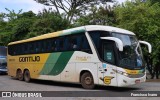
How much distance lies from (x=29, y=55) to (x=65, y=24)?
46.8 feet

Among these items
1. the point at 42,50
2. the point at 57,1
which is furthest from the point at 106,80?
the point at 57,1

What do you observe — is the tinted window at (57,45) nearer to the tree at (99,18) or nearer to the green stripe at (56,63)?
the green stripe at (56,63)

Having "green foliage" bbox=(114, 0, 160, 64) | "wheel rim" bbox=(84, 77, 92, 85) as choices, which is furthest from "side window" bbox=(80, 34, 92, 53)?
"green foliage" bbox=(114, 0, 160, 64)

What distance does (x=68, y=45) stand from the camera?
61.9ft

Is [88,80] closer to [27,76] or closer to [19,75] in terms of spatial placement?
[27,76]

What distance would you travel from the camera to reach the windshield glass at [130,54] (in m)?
16.0

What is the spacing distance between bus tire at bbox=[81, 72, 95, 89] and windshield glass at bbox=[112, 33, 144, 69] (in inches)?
84.0

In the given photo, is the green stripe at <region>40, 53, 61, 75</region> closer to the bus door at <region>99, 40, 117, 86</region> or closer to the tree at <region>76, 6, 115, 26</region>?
the bus door at <region>99, 40, 117, 86</region>

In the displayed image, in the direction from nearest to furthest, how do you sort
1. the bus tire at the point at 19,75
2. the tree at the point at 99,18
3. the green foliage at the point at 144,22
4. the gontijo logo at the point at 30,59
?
the gontijo logo at the point at 30,59, the bus tire at the point at 19,75, the green foliage at the point at 144,22, the tree at the point at 99,18

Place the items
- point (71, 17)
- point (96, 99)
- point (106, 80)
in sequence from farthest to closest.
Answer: point (71, 17)
point (106, 80)
point (96, 99)

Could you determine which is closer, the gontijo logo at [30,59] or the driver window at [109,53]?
the driver window at [109,53]

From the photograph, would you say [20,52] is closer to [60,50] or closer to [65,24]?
[60,50]

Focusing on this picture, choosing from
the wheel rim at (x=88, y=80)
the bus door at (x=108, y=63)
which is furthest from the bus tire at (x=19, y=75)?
the bus door at (x=108, y=63)

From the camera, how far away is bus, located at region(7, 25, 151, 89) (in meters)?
16.0
